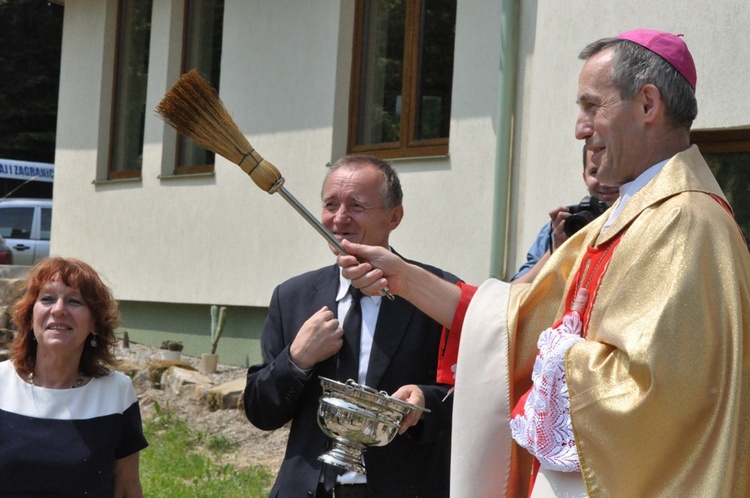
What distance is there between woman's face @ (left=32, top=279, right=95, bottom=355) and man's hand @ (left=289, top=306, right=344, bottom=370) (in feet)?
3.43

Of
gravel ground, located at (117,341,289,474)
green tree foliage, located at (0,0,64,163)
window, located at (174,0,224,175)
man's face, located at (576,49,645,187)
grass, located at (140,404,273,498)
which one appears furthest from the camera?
green tree foliage, located at (0,0,64,163)

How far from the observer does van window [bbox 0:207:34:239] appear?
1969 cm

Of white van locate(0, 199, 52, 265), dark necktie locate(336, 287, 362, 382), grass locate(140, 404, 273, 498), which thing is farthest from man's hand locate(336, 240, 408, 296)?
white van locate(0, 199, 52, 265)

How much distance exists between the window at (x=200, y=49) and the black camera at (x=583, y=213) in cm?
808

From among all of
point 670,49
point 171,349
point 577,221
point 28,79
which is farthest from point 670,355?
point 28,79

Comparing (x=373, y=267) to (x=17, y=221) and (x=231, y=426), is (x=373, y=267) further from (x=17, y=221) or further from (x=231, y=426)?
(x=17, y=221)

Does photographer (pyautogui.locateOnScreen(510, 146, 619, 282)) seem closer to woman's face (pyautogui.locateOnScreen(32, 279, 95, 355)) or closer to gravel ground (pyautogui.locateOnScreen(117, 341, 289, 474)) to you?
woman's face (pyautogui.locateOnScreen(32, 279, 95, 355))

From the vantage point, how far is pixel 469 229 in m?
8.65

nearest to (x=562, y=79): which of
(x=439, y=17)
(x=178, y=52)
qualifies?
(x=439, y=17)

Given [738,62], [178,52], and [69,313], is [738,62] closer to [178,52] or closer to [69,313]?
[69,313]

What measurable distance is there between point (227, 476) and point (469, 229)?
2733 mm

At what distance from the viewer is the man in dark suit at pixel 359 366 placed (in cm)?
348

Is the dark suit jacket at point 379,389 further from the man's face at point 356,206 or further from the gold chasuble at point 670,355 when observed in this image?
the gold chasuble at point 670,355

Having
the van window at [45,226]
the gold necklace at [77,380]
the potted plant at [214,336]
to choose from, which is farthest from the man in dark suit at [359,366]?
the van window at [45,226]
